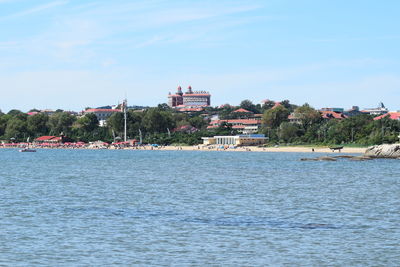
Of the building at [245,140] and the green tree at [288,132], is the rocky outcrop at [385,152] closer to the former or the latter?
the green tree at [288,132]

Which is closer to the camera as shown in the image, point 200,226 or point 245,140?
point 200,226

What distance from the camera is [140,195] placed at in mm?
46656

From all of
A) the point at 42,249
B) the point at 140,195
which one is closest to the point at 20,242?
the point at 42,249

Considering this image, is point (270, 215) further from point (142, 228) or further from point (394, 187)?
point (394, 187)

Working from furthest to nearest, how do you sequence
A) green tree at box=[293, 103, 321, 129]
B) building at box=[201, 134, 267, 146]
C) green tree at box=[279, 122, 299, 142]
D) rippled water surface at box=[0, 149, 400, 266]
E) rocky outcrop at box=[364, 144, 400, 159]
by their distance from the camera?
green tree at box=[293, 103, 321, 129]
building at box=[201, 134, 267, 146]
green tree at box=[279, 122, 299, 142]
rocky outcrop at box=[364, 144, 400, 159]
rippled water surface at box=[0, 149, 400, 266]

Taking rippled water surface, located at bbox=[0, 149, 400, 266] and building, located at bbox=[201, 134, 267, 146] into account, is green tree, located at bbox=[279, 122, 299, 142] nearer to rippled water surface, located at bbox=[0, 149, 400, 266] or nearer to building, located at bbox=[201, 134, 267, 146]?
building, located at bbox=[201, 134, 267, 146]

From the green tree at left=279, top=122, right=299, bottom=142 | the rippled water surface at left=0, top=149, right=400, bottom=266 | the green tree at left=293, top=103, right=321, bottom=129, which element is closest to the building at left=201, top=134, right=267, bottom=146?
the green tree at left=279, top=122, right=299, bottom=142

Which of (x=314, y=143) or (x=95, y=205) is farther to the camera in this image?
(x=314, y=143)

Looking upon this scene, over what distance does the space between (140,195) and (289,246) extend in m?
22.3

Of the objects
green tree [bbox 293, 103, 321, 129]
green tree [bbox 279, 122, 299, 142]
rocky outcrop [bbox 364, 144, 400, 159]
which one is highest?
green tree [bbox 293, 103, 321, 129]

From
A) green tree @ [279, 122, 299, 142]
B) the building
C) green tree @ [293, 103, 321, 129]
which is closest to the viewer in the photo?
green tree @ [279, 122, 299, 142]

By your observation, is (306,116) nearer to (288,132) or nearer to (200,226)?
(288,132)

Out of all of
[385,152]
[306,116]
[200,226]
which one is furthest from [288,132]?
[200,226]

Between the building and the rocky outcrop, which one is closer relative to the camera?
the rocky outcrop
